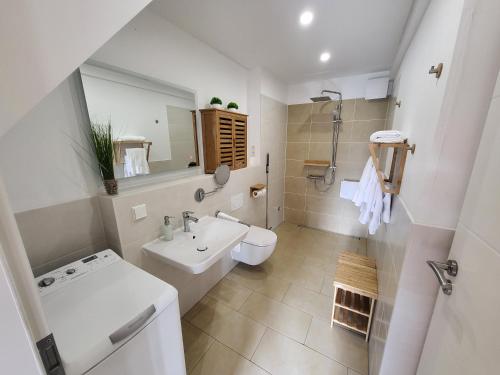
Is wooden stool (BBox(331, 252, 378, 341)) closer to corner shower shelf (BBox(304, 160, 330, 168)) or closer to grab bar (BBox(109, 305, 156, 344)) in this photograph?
grab bar (BBox(109, 305, 156, 344))

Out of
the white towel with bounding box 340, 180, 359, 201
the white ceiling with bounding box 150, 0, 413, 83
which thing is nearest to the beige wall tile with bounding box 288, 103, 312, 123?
the white ceiling with bounding box 150, 0, 413, 83

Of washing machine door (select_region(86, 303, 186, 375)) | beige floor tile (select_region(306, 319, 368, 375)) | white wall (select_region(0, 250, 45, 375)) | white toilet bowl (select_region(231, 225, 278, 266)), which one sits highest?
white wall (select_region(0, 250, 45, 375))

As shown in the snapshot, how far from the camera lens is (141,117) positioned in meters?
1.33

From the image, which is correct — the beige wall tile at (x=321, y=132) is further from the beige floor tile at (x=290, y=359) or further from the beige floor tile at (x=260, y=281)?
the beige floor tile at (x=290, y=359)

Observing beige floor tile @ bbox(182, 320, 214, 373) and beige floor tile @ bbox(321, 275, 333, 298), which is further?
beige floor tile @ bbox(321, 275, 333, 298)

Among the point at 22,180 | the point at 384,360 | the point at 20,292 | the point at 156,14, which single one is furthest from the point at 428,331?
the point at 156,14

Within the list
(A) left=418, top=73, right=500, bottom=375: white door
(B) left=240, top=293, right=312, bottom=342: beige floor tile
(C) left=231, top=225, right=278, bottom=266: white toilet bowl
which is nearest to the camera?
(A) left=418, top=73, right=500, bottom=375: white door

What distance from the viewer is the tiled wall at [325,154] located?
8.74 feet

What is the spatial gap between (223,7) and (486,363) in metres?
1.98

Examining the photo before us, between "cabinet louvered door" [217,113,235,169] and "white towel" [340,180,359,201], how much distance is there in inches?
69.2

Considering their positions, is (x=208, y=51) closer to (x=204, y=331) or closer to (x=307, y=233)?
(x=204, y=331)

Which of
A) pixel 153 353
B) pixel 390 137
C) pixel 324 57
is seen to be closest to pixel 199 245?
pixel 153 353

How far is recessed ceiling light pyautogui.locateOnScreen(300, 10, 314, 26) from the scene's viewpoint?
1.36 meters

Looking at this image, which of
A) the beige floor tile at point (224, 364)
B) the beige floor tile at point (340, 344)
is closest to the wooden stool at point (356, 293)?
the beige floor tile at point (340, 344)
